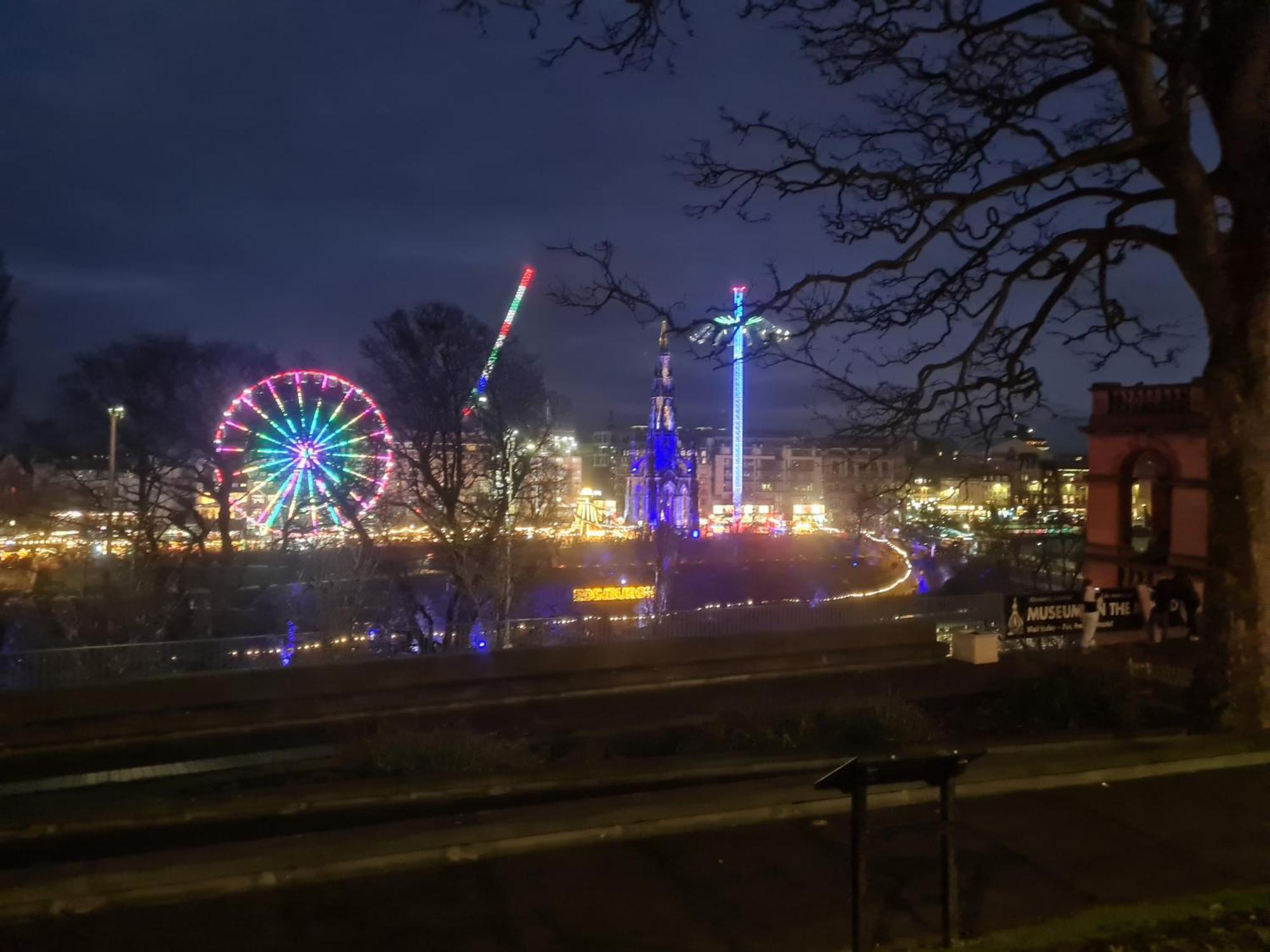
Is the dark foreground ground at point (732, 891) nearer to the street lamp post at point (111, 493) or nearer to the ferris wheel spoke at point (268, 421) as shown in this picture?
the street lamp post at point (111, 493)

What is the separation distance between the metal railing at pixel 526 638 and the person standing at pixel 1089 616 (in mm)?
1641

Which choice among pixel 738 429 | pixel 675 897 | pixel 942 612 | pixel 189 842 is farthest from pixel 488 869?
pixel 738 429

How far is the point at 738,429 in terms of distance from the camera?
251 ft

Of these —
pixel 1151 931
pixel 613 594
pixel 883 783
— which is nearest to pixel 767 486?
pixel 613 594

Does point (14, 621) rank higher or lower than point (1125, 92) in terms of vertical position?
lower

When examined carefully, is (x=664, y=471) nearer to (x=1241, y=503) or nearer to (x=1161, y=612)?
(x=1161, y=612)

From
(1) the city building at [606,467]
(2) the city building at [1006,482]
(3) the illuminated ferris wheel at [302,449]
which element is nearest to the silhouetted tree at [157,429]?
(3) the illuminated ferris wheel at [302,449]

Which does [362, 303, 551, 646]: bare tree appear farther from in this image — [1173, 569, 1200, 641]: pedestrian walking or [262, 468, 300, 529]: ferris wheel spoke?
[1173, 569, 1200, 641]: pedestrian walking

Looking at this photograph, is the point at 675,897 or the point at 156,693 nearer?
the point at 675,897

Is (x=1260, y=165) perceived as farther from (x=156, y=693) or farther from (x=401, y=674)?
(x=156, y=693)

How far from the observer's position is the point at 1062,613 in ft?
56.5

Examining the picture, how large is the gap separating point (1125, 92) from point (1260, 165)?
1.33m

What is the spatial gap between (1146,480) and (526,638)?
19.3m

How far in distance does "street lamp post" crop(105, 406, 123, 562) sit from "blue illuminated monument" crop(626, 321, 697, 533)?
32570 millimetres
